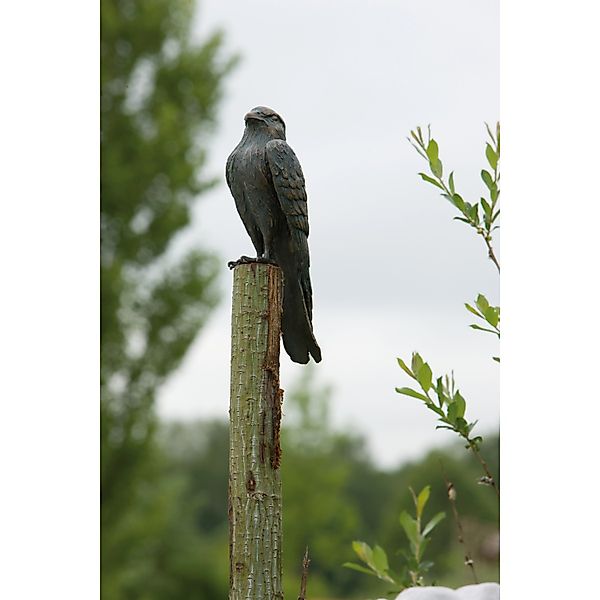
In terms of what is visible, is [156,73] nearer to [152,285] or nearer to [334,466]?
[152,285]

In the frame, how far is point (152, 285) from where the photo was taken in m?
5.99

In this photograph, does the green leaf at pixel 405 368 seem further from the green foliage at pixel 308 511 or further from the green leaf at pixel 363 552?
the green foliage at pixel 308 511

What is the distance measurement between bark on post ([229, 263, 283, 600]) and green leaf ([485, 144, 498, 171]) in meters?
0.54

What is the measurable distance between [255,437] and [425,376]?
1.30 feet

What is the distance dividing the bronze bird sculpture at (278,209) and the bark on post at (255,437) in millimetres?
82

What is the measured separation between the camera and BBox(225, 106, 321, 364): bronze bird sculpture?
183cm

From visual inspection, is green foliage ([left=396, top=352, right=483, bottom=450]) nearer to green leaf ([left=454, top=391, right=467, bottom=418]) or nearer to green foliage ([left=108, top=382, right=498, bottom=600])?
green leaf ([left=454, top=391, right=467, bottom=418])

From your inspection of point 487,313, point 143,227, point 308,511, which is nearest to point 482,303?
point 487,313

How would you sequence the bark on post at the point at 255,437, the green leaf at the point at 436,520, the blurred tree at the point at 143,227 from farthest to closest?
the blurred tree at the point at 143,227 → the green leaf at the point at 436,520 → the bark on post at the point at 255,437

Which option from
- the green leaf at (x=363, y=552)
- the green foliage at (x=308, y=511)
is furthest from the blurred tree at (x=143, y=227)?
the green leaf at (x=363, y=552)

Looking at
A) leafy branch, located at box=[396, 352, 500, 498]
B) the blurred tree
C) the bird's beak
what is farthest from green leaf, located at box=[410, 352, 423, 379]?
the blurred tree

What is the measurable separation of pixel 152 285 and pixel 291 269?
13.8 feet

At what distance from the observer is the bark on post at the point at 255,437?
5.70 ft

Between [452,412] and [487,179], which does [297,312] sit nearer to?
A: [452,412]
